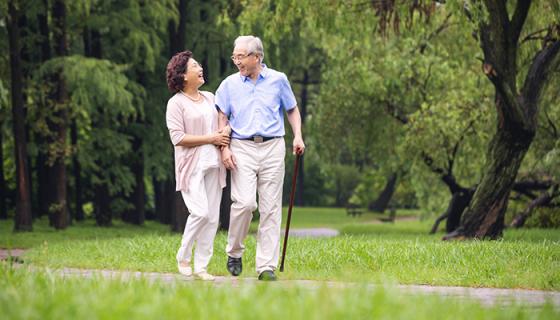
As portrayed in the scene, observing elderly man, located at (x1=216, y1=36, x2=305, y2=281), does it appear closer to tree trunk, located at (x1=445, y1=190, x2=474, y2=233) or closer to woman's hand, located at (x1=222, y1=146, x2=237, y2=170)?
woman's hand, located at (x1=222, y1=146, x2=237, y2=170)

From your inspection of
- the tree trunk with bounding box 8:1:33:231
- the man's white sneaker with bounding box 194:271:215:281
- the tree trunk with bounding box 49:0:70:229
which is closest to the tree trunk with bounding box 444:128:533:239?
Answer: the man's white sneaker with bounding box 194:271:215:281

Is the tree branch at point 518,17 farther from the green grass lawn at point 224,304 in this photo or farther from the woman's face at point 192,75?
the green grass lawn at point 224,304

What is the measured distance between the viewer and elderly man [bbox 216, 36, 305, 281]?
10.1m

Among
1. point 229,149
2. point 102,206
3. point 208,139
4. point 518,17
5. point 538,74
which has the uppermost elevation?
point 518,17

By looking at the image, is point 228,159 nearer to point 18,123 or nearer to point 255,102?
point 255,102

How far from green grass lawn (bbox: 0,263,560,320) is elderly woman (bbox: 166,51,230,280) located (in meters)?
3.14

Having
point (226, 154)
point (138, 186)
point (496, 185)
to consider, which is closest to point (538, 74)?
point (496, 185)

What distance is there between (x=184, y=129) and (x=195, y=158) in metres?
0.33

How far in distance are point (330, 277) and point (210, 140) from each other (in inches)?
69.7

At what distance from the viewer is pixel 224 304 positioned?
234 inches

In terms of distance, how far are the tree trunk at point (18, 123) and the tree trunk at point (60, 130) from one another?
1.73m

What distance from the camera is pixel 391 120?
3144cm

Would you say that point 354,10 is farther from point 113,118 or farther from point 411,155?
point 113,118

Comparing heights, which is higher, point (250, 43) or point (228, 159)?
point (250, 43)
